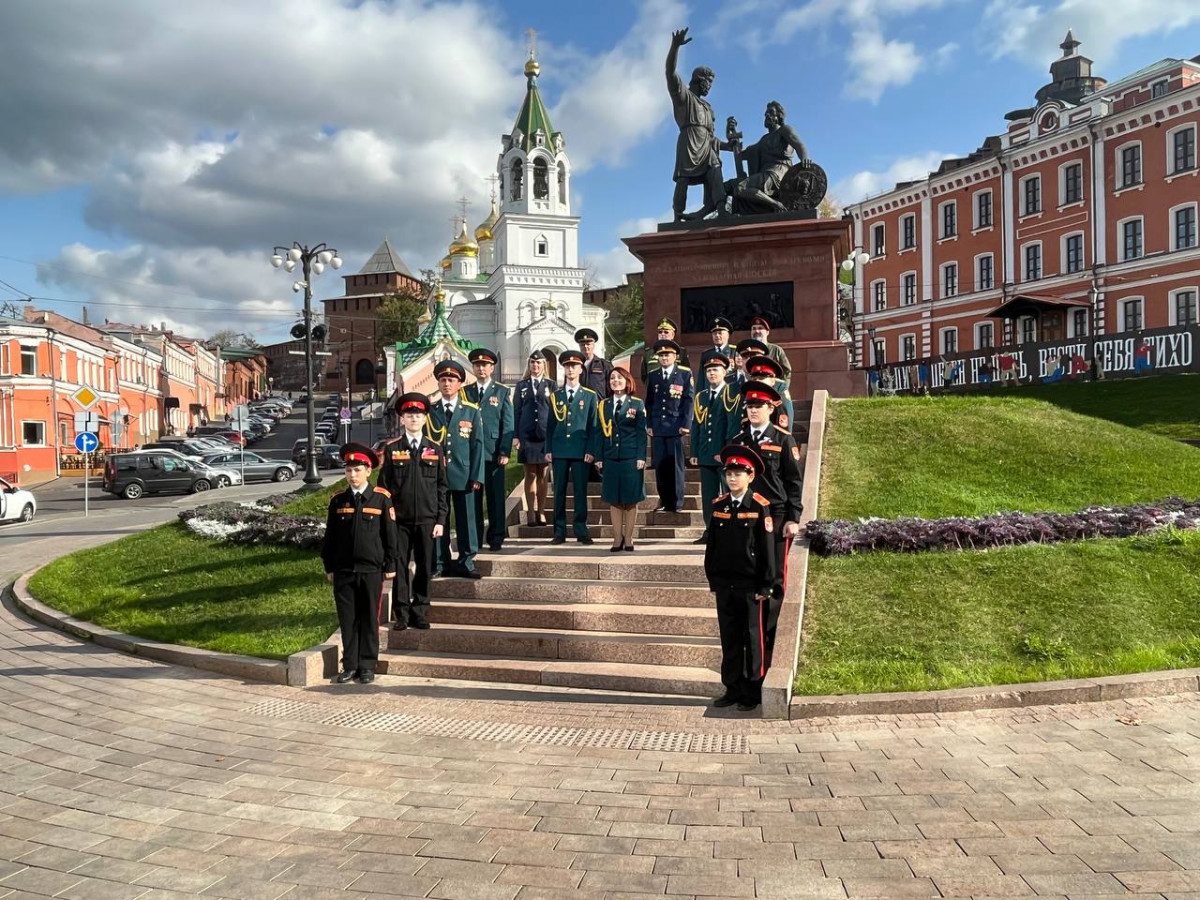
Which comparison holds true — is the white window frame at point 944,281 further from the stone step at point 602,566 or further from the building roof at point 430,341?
the stone step at point 602,566

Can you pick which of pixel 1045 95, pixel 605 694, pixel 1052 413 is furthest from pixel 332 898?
pixel 1045 95

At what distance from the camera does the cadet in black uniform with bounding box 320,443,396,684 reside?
7484mm

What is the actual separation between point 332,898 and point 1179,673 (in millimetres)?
5930

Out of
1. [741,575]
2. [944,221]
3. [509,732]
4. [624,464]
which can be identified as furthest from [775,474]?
[944,221]

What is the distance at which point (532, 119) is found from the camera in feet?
250

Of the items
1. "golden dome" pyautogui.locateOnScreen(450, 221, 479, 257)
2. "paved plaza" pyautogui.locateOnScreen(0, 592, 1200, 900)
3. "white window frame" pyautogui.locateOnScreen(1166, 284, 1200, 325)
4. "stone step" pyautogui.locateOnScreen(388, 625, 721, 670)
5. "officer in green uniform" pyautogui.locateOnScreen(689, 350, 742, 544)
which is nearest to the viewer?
"paved plaza" pyautogui.locateOnScreen(0, 592, 1200, 900)

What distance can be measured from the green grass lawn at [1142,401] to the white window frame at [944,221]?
78.7 feet

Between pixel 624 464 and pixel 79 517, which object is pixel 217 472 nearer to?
pixel 79 517

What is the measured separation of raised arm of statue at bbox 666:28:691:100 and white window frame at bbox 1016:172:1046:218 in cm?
3197

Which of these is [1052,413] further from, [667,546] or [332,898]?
[332,898]

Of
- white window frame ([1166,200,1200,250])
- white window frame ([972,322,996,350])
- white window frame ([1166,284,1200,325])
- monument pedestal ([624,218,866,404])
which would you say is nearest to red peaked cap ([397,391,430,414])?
monument pedestal ([624,218,866,404])

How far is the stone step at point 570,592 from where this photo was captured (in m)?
8.11

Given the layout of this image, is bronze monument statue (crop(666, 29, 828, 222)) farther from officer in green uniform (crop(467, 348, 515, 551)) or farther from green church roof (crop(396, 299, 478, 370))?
green church roof (crop(396, 299, 478, 370))

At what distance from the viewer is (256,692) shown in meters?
7.40
